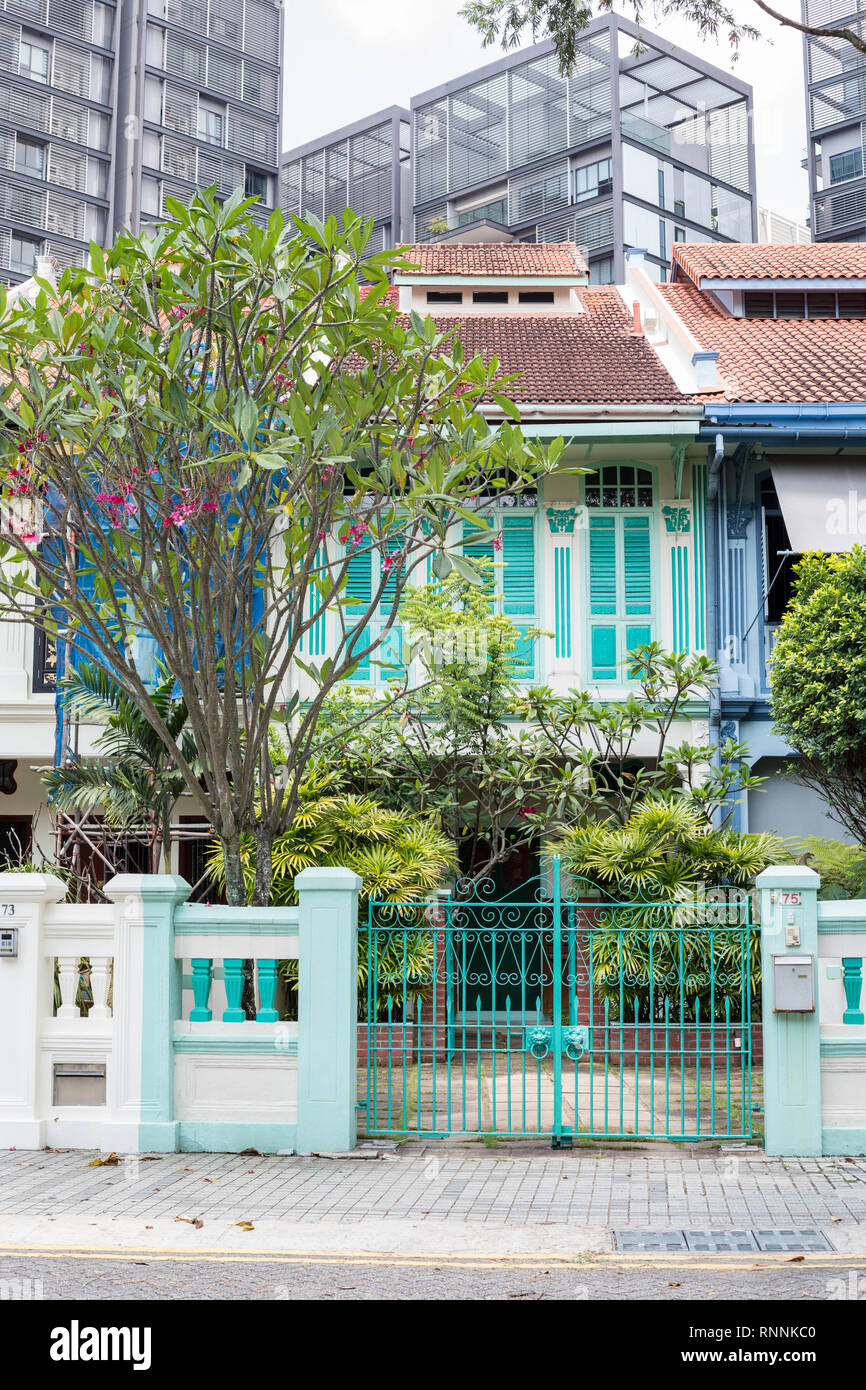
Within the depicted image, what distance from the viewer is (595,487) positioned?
1506 cm

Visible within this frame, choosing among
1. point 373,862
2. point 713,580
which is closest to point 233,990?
point 373,862

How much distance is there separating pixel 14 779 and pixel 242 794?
8.99m

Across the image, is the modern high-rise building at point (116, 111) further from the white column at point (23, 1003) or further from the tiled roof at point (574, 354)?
the white column at point (23, 1003)

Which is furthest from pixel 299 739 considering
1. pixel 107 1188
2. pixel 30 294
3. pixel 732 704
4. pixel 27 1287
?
pixel 30 294

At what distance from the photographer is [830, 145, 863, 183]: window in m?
45.7

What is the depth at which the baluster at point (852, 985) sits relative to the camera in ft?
26.2

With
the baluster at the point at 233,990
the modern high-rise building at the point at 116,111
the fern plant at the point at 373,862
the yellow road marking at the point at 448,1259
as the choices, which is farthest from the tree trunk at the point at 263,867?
the modern high-rise building at the point at 116,111

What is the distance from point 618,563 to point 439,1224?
31.6ft

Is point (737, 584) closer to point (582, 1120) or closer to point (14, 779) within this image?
point (582, 1120)

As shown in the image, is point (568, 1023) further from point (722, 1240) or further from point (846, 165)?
point (846, 165)

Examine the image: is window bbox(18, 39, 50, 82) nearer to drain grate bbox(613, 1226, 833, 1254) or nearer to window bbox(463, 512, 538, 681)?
window bbox(463, 512, 538, 681)

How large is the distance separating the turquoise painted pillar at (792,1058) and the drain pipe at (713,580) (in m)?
6.40

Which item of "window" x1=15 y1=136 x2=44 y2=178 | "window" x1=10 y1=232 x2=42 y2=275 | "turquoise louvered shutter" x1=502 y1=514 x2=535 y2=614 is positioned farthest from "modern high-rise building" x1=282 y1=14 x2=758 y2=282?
"turquoise louvered shutter" x1=502 y1=514 x2=535 y2=614

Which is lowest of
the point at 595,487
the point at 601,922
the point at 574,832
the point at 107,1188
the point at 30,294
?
the point at 107,1188
